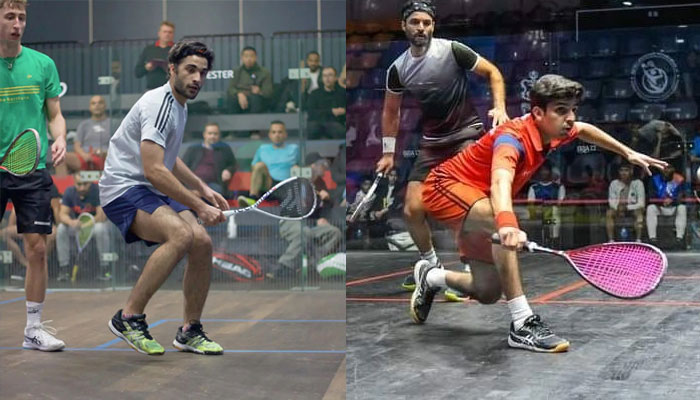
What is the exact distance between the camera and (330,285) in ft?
14.6

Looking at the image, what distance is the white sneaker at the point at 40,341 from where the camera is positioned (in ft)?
8.48

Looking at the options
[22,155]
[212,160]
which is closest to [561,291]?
[22,155]

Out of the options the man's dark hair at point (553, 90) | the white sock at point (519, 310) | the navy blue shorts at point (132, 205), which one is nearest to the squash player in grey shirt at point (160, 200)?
the navy blue shorts at point (132, 205)

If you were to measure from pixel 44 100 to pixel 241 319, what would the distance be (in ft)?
3.47

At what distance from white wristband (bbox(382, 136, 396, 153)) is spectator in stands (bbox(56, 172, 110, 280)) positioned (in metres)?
3.62

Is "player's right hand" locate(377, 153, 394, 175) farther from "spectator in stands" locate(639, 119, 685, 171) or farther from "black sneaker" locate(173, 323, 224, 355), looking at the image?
→ "black sneaker" locate(173, 323, 224, 355)

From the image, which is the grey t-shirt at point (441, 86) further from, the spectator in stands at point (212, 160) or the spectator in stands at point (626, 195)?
the spectator in stands at point (212, 160)

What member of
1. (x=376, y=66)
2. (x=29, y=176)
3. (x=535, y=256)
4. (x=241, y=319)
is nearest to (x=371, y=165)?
(x=376, y=66)

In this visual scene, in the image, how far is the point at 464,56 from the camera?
3.91 feet

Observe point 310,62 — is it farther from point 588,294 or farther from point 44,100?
point 588,294

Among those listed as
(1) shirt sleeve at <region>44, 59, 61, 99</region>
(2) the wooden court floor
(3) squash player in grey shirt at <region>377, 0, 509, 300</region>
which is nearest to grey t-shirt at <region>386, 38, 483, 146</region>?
(3) squash player in grey shirt at <region>377, 0, 509, 300</region>

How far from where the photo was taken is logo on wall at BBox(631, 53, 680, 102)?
1127mm

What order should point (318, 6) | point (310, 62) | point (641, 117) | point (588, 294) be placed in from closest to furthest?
point (641, 117)
point (588, 294)
point (310, 62)
point (318, 6)

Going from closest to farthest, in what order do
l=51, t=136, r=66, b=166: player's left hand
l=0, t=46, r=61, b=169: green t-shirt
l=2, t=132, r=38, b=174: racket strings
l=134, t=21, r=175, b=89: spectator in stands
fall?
l=2, t=132, r=38, b=174: racket strings < l=51, t=136, r=66, b=166: player's left hand < l=0, t=46, r=61, b=169: green t-shirt < l=134, t=21, r=175, b=89: spectator in stands
